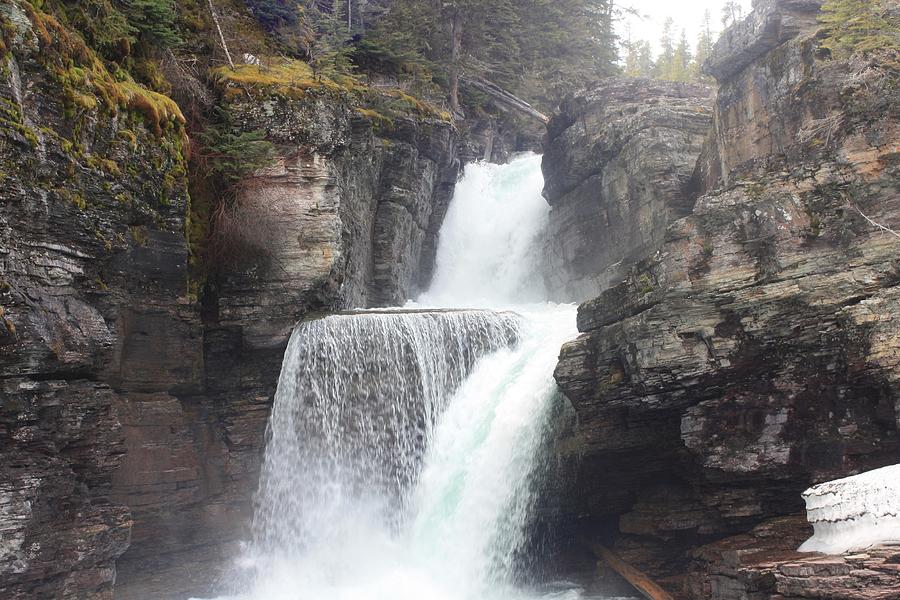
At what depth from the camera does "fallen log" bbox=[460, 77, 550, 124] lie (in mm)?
33134

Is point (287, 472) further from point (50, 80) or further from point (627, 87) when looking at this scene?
point (627, 87)

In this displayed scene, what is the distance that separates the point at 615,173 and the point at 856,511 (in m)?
16.3

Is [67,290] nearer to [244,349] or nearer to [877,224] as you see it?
[244,349]

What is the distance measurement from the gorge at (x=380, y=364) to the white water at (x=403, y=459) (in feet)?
0.22

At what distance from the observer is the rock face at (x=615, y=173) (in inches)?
874

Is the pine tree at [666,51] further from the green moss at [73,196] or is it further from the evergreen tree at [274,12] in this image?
the green moss at [73,196]

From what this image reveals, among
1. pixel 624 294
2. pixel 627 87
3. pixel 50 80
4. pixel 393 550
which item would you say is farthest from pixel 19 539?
pixel 627 87

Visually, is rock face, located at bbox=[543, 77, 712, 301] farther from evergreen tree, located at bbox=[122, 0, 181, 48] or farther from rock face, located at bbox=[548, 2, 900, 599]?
evergreen tree, located at bbox=[122, 0, 181, 48]

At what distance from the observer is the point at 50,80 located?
12.4 m

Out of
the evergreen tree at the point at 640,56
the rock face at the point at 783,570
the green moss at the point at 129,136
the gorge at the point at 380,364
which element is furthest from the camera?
the evergreen tree at the point at 640,56

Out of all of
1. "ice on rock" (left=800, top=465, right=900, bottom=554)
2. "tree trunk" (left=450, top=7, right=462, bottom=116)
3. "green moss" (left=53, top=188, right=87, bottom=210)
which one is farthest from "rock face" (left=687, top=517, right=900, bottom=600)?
"tree trunk" (left=450, top=7, right=462, bottom=116)

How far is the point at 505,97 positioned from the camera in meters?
33.8

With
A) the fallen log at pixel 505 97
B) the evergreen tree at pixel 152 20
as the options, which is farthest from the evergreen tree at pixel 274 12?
the fallen log at pixel 505 97

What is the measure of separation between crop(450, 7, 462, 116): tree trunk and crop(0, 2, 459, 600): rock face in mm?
10480
